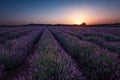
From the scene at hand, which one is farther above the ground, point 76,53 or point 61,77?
point 61,77

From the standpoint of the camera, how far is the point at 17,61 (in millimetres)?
6453

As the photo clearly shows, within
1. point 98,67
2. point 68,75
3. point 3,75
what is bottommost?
point 3,75

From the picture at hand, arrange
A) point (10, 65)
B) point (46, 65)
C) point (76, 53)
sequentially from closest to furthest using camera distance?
1. point (46, 65)
2. point (10, 65)
3. point (76, 53)

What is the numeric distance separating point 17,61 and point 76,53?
9.54 feet

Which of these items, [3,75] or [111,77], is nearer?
[111,77]

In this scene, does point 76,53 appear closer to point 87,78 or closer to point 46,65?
point 87,78

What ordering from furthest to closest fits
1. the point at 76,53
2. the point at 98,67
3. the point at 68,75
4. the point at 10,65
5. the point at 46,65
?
the point at 76,53 → the point at 10,65 → the point at 98,67 → the point at 46,65 → the point at 68,75

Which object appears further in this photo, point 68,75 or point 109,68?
point 109,68

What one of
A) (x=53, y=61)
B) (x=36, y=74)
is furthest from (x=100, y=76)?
(x=36, y=74)

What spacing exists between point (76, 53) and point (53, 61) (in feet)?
12.4

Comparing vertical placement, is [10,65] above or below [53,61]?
below

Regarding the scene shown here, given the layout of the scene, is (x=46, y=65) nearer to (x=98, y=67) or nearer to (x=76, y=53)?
(x=98, y=67)

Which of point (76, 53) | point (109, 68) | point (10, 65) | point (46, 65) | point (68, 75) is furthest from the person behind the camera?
point (76, 53)

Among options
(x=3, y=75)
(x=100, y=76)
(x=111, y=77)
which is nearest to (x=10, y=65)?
(x=3, y=75)
